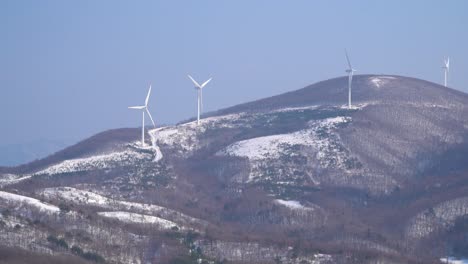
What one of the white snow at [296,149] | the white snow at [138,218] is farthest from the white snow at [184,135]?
the white snow at [138,218]

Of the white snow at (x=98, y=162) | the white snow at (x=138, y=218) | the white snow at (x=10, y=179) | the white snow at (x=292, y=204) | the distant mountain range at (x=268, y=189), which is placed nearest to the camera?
the distant mountain range at (x=268, y=189)

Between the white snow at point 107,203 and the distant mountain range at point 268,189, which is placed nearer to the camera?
the distant mountain range at point 268,189

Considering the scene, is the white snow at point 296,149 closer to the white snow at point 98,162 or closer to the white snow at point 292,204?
the white snow at point 98,162

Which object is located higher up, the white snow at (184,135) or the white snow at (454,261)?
the white snow at (184,135)

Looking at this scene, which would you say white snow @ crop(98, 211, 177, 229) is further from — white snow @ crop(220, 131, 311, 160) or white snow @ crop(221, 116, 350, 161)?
white snow @ crop(220, 131, 311, 160)

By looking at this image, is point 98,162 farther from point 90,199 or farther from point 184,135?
point 90,199

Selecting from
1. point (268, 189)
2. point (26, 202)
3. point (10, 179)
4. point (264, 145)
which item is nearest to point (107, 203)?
point (26, 202)

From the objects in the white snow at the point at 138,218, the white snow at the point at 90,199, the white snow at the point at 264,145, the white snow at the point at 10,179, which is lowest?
the white snow at the point at 138,218

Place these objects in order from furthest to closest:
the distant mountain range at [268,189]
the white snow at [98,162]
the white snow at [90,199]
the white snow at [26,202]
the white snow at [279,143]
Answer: the white snow at [279,143], the white snow at [98,162], the white snow at [90,199], the white snow at [26,202], the distant mountain range at [268,189]
